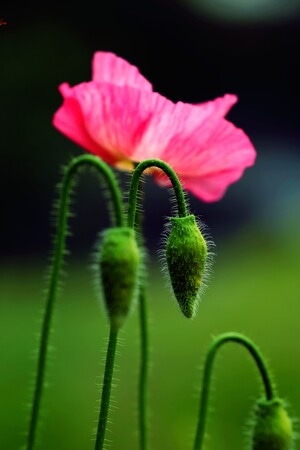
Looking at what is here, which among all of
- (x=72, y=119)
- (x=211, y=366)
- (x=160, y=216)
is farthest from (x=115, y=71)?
(x=160, y=216)

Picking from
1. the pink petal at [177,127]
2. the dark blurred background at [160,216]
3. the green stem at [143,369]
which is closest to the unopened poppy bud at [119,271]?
the green stem at [143,369]

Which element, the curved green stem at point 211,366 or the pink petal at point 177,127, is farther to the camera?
the pink petal at point 177,127

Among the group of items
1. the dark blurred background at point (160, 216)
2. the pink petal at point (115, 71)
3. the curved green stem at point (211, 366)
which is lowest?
the curved green stem at point (211, 366)

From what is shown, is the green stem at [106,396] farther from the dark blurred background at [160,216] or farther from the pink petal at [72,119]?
the dark blurred background at [160,216]

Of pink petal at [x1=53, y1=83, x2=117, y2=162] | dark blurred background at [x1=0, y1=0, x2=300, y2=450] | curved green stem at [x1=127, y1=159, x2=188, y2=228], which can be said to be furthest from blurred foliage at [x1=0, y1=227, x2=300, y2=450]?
curved green stem at [x1=127, y1=159, x2=188, y2=228]

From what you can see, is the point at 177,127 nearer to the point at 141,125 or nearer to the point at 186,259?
the point at 141,125

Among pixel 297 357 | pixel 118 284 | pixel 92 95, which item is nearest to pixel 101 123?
pixel 92 95
